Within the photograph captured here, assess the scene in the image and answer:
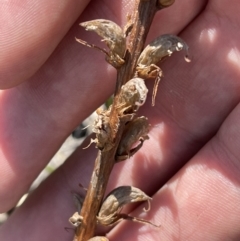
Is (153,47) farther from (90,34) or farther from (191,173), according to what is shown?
(191,173)

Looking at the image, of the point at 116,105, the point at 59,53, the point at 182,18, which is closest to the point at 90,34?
the point at 59,53

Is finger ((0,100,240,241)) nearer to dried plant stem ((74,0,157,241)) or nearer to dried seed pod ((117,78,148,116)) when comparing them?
dried plant stem ((74,0,157,241))

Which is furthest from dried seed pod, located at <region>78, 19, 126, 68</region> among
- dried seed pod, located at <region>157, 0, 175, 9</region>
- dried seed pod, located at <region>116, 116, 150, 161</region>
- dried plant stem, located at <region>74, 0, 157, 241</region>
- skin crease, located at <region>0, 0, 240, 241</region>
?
skin crease, located at <region>0, 0, 240, 241</region>

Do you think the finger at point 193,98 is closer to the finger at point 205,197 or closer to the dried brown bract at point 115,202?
the finger at point 205,197

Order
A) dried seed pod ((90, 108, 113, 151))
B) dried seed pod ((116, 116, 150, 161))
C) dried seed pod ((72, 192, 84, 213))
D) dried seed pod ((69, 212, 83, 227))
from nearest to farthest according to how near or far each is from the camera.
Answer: dried seed pod ((90, 108, 113, 151))
dried seed pod ((116, 116, 150, 161))
dried seed pod ((69, 212, 83, 227))
dried seed pod ((72, 192, 84, 213))

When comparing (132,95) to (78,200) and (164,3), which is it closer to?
(164,3)

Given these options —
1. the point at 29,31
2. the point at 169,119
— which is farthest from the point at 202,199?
the point at 29,31

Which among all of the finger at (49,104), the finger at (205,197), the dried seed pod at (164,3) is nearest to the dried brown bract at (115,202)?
the finger at (205,197)
